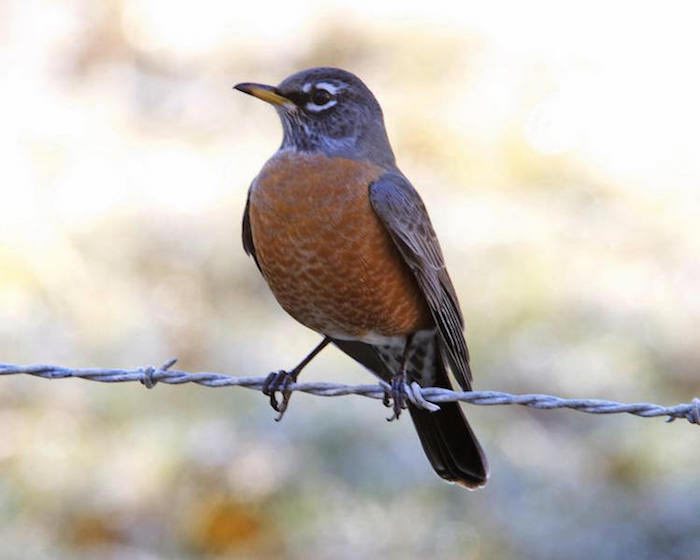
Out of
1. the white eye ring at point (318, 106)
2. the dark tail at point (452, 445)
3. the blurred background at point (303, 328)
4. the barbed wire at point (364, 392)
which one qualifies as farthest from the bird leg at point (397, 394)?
the blurred background at point (303, 328)

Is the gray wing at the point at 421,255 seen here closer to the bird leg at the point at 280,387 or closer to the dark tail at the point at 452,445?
A: the dark tail at the point at 452,445

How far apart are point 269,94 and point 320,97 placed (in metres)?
0.20

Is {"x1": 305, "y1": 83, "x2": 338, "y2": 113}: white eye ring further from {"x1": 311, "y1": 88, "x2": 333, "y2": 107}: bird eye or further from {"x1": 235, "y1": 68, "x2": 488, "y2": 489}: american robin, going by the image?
{"x1": 235, "y1": 68, "x2": 488, "y2": 489}: american robin

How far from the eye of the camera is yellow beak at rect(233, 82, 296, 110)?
13.4ft

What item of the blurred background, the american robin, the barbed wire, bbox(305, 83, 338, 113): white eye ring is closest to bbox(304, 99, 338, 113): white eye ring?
bbox(305, 83, 338, 113): white eye ring

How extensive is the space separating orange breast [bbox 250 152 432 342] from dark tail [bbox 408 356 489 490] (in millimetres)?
285

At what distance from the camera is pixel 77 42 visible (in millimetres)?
9750

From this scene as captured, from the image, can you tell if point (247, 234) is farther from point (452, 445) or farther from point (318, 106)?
point (452, 445)

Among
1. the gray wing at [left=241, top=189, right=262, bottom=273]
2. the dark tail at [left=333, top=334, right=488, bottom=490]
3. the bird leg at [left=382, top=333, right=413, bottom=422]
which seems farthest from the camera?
the gray wing at [left=241, top=189, right=262, bottom=273]

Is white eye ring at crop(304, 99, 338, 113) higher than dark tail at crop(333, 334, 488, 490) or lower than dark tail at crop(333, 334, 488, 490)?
higher

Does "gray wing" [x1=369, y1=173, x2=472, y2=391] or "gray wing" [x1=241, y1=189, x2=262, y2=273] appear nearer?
"gray wing" [x1=369, y1=173, x2=472, y2=391]

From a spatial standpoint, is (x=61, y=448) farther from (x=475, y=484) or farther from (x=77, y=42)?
(x=77, y=42)

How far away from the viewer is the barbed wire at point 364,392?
2.99 meters

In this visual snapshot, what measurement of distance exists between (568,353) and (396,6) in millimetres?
4185
